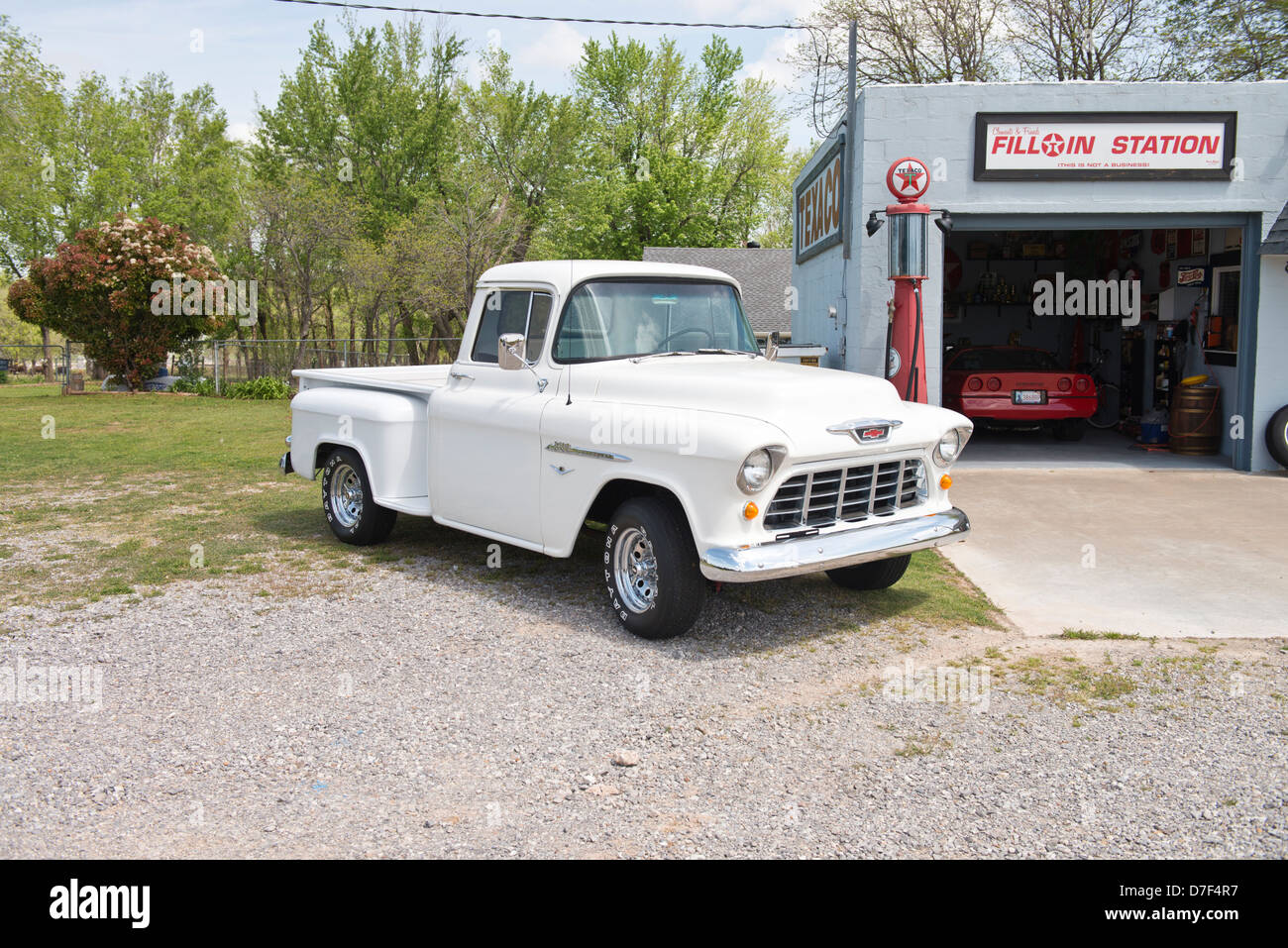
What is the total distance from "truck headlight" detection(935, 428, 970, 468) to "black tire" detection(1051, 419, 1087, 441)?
9.76m

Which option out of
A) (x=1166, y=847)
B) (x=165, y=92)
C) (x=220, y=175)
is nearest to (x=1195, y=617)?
(x=1166, y=847)

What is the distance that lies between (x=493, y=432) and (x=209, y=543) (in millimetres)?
3171

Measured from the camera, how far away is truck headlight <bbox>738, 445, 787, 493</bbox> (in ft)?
17.8

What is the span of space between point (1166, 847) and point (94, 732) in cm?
433

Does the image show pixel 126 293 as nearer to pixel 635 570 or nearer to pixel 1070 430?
pixel 1070 430

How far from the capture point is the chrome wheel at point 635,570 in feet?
19.7

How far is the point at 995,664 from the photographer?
5625 millimetres

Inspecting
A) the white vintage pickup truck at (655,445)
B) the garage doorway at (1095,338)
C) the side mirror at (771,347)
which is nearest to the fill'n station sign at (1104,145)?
the garage doorway at (1095,338)

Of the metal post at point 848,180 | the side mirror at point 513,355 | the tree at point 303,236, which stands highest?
the tree at point 303,236

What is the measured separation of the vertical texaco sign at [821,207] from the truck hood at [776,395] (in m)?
7.03

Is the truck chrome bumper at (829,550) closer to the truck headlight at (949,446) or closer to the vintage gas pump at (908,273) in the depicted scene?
the truck headlight at (949,446)

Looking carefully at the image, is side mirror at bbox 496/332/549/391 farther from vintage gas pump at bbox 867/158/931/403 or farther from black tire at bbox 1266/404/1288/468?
black tire at bbox 1266/404/1288/468

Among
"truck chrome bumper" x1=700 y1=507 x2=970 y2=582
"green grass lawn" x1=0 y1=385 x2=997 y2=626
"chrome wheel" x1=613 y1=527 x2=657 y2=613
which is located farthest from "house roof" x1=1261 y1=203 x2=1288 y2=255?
"chrome wheel" x1=613 y1=527 x2=657 y2=613

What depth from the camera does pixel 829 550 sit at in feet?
18.7
